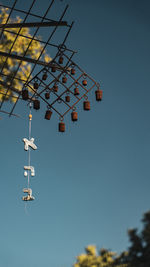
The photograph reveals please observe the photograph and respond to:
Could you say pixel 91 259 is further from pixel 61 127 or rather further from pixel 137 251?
pixel 61 127

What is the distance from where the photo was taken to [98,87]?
7637 millimetres

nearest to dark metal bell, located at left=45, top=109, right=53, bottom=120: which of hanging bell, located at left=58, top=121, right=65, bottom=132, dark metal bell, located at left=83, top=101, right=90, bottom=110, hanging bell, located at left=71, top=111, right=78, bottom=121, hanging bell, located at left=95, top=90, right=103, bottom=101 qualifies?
hanging bell, located at left=58, top=121, right=65, bottom=132

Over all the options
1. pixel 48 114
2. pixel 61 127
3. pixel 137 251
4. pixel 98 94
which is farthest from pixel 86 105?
pixel 137 251

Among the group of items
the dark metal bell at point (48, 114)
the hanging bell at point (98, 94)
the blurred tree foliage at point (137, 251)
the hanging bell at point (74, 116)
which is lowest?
the blurred tree foliage at point (137, 251)

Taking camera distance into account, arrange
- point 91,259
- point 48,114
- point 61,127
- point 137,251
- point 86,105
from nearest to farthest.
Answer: point 61,127
point 86,105
point 48,114
point 137,251
point 91,259

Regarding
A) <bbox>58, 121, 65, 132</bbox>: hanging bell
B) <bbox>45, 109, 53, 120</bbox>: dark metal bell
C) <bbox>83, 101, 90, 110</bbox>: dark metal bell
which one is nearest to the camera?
<bbox>58, 121, 65, 132</bbox>: hanging bell

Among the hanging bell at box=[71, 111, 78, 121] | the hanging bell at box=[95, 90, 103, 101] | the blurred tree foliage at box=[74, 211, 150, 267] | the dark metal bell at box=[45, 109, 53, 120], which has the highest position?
the hanging bell at box=[95, 90, 103, 101]

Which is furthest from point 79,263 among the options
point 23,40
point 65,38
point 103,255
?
point 65,38

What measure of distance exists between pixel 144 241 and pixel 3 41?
854 centimetres

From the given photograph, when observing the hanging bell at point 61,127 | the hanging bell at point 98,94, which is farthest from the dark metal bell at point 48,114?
the hanging bell at point 98,94

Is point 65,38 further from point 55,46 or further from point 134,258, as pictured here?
point 134,258

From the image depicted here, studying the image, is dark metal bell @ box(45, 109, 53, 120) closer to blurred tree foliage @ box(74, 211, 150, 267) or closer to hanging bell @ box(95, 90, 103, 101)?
hanging bell @ box(95, 90, 103, 101)

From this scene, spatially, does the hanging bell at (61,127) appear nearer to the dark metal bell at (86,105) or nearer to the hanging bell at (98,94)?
the dark metal bell at (86,105)

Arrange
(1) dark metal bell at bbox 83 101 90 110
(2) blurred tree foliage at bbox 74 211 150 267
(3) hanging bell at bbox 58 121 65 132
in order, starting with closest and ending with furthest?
(3) hanging bell at bbox 58 121 65 132 < (1) dark metal bell at bbox 83 101 90 110 < (2) blurred tree foliage at bbox 74 211 150 267
